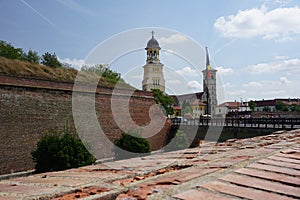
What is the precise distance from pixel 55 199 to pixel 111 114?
18.1 meters

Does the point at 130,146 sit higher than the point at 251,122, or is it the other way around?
the point at 251,122

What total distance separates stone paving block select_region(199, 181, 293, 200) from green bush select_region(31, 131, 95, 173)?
358 inches

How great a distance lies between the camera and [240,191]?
104 centimetres

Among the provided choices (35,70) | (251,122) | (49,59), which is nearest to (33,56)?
(49,59)

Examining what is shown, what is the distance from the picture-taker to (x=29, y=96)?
1409cm

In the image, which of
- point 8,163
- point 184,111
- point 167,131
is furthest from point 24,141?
point 184,111

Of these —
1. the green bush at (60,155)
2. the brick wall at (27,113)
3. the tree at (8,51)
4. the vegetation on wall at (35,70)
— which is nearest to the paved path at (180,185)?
the green bush at (60,155)

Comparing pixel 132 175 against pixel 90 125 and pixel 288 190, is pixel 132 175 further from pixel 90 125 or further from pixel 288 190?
pixel 90 125

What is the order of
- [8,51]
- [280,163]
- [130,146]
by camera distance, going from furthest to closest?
[8,51] → [130,146] → [280,163]

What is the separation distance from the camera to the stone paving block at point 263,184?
1056 mm

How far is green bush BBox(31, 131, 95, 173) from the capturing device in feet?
31.9

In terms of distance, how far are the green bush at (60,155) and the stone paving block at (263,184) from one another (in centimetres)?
902

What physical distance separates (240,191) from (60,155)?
9469mm

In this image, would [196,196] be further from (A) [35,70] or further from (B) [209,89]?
(B) [209,89]
